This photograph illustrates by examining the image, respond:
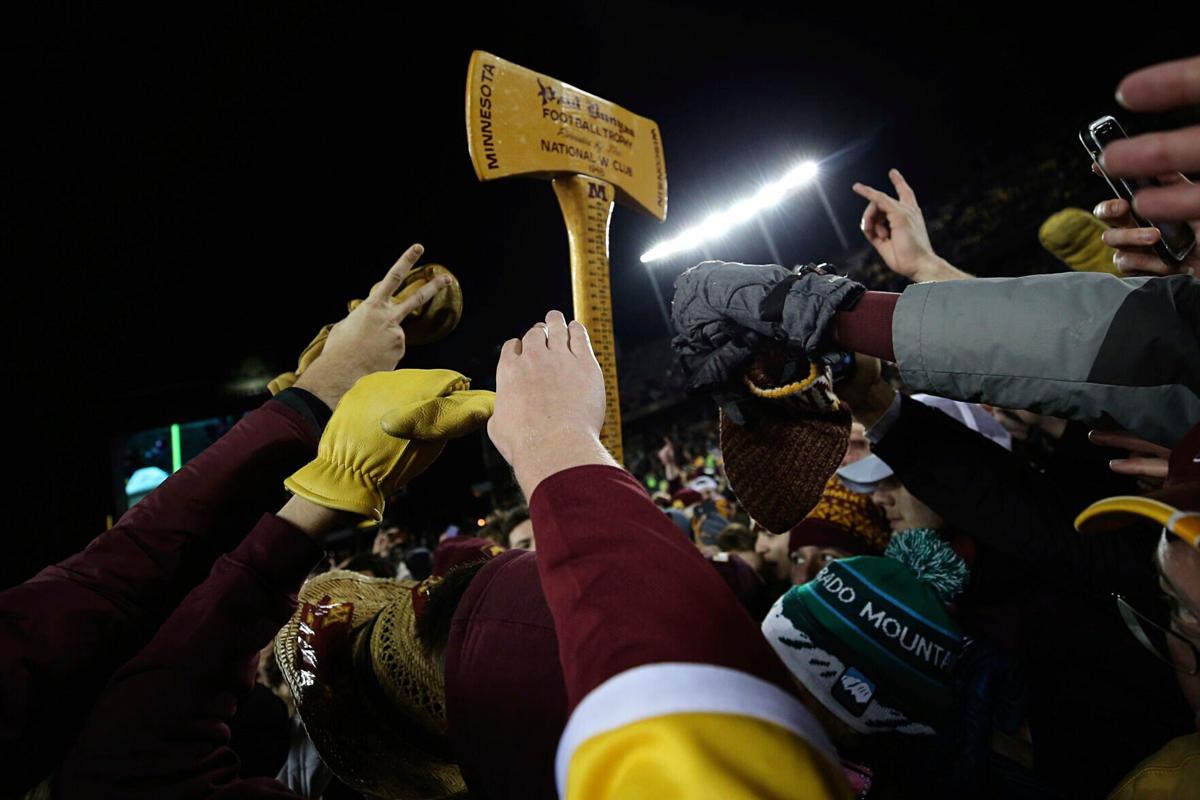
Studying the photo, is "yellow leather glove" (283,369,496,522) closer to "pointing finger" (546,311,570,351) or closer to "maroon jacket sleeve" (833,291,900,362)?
"pointing finger" (546,311,570,351)

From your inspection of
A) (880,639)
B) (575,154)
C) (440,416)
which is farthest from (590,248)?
(880,639)

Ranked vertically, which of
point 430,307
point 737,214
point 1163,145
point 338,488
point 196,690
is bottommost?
point 196,690

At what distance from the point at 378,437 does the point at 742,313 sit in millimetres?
807

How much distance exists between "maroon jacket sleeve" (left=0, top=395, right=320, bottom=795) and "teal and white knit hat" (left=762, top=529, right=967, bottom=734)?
5.34ft

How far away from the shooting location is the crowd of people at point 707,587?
0.55 meters

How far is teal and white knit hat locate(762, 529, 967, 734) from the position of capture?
5.31ft

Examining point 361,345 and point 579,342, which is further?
point 361,345

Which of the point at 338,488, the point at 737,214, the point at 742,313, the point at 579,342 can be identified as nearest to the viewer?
the point at 579,342

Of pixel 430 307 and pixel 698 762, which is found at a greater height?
pixel 430 307

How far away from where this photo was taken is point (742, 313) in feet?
3.81

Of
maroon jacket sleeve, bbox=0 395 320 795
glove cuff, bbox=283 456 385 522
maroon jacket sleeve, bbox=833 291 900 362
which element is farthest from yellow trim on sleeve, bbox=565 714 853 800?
maroon jacket sleeve, bbox=0 395 320 795

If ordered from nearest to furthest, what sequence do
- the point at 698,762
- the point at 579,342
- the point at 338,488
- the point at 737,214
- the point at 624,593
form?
the point at 698,762
the point at 624,593
the point at 579,342
the point at 338,488
the point at 737,214

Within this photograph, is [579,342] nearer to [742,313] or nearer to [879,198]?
[742,313]

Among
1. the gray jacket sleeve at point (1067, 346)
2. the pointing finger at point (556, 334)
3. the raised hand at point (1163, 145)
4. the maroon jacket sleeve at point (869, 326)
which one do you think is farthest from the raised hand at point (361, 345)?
the raised hand at point (1163, 145)
